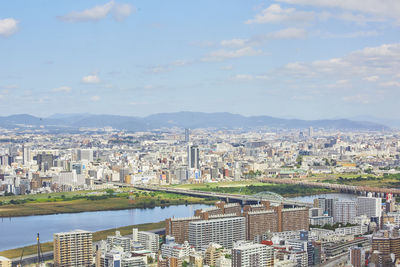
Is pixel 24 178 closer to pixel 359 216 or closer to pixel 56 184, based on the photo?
pixel 56 184

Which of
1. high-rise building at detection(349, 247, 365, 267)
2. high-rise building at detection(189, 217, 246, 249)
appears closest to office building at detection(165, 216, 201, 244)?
high-rise building at detection(189, 217, 246, 249)

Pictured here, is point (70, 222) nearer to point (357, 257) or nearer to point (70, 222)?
point (70, 222)

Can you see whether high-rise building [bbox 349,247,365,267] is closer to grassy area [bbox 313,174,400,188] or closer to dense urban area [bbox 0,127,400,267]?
dense urban area [bbox 0,127,400,267]

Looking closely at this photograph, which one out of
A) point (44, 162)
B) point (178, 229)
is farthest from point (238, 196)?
point (44, 162)

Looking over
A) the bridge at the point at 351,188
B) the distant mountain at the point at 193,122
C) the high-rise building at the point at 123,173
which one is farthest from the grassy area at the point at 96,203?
the distant mountain at the point at 193,122

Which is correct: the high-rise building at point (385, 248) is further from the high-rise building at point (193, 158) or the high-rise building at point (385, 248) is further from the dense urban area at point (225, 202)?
the high-rise building at point (193, 158)

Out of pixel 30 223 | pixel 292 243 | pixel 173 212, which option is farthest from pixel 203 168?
pixel 292 243
